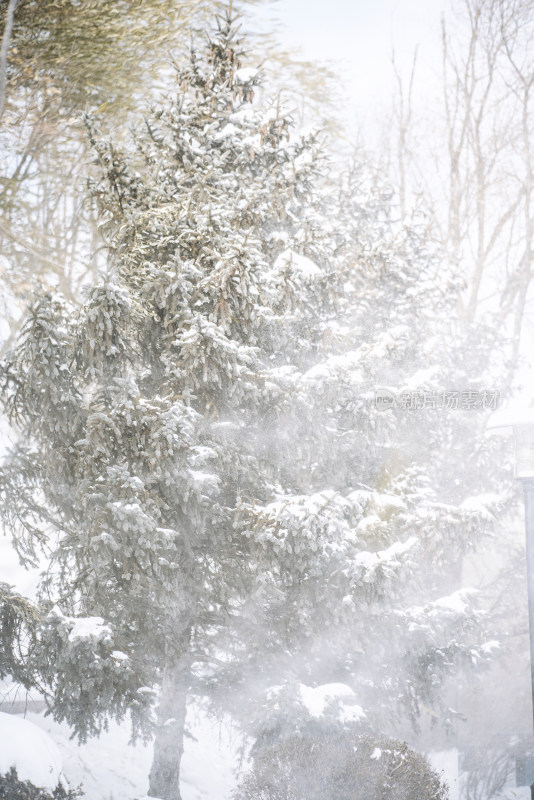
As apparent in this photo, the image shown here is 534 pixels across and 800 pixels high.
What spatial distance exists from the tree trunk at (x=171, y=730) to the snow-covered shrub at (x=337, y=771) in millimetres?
806

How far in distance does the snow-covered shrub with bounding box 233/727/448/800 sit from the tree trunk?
0.81 metres

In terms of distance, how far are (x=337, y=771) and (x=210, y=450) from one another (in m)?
3.20

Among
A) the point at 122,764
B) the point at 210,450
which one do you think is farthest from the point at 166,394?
the point at 122,764

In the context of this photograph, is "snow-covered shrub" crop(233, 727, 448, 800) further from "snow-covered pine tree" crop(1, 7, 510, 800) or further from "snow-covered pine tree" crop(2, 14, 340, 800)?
"snow-covered pine tree" crop(2, 14, 340, 800)

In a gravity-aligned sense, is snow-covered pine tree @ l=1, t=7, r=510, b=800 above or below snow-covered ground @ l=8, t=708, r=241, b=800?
above

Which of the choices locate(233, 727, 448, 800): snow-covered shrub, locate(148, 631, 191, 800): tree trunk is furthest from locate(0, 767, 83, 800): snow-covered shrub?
locate(233, 727, 448, 800): snow-covered shrub

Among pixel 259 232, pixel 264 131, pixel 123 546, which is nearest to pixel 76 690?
pixel 123 546

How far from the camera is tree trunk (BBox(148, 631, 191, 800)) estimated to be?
636 cm

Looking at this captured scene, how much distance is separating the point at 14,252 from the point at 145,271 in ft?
18.0

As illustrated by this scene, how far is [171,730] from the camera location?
6418 mm

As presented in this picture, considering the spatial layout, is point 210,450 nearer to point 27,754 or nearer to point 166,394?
point 166,394

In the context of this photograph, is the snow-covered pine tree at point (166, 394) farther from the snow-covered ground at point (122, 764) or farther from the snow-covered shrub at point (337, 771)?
the snow-covered shrub at point (337, 771)

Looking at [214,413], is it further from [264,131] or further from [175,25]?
[175,25]

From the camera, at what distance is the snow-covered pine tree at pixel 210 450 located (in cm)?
518
